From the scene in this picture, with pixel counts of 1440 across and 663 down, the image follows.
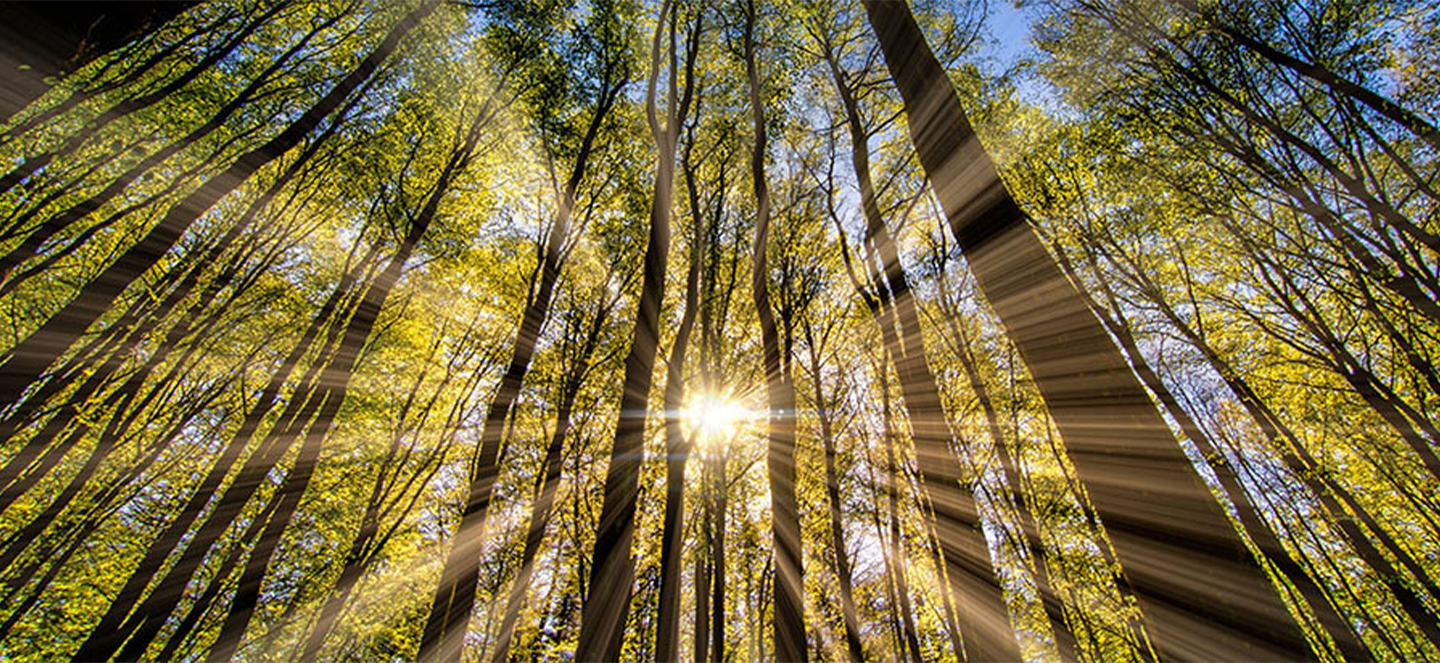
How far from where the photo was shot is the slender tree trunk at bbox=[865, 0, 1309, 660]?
78 cm

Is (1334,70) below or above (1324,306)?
above

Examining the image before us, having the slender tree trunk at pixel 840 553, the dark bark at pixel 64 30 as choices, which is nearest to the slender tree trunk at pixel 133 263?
the dark bark at pixel 64 30

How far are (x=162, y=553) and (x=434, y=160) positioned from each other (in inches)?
247

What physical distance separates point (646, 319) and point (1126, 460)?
12.0ft

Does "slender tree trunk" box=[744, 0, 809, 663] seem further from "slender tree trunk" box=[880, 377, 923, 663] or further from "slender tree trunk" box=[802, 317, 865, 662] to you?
"slender tree trunk" box=[880, 377, 923, 663]

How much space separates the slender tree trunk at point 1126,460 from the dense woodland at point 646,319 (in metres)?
2.82

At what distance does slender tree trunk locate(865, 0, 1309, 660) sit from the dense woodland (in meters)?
2.82

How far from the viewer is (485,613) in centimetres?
1008

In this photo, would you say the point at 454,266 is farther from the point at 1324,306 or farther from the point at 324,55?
the point at 1324,306

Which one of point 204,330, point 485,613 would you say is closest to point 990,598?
point 485,613

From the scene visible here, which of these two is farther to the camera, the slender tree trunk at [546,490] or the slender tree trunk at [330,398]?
the slender tree trunk at [546,490]

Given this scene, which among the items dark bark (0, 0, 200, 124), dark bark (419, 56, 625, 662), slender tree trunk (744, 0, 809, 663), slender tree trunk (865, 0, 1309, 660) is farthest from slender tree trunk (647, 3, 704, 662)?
slender tree trunk (865, 0, 1309, 660)

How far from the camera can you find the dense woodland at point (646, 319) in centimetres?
502

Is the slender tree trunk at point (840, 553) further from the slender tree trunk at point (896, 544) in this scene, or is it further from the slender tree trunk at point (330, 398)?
the slender tree trunk at point (330, 398)
